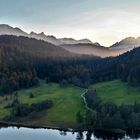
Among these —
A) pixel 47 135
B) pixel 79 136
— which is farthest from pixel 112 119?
pixel 47 135

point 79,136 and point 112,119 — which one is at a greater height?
point 112,119

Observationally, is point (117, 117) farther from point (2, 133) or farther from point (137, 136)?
point (2, 133)

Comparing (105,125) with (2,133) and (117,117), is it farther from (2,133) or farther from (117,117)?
(2,133)

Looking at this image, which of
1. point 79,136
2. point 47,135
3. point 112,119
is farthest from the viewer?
point 112,119

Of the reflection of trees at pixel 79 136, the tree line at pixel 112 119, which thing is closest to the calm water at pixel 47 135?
the reflection of trees at pixel 79 136

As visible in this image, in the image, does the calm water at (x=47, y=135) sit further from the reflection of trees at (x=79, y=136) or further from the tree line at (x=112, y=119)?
the tree line at (x=112, y=119)

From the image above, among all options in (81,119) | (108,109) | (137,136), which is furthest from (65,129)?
(137,136)

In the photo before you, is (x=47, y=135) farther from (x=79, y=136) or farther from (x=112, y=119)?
(x=112, y=119)

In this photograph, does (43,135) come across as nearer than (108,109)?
Yes
